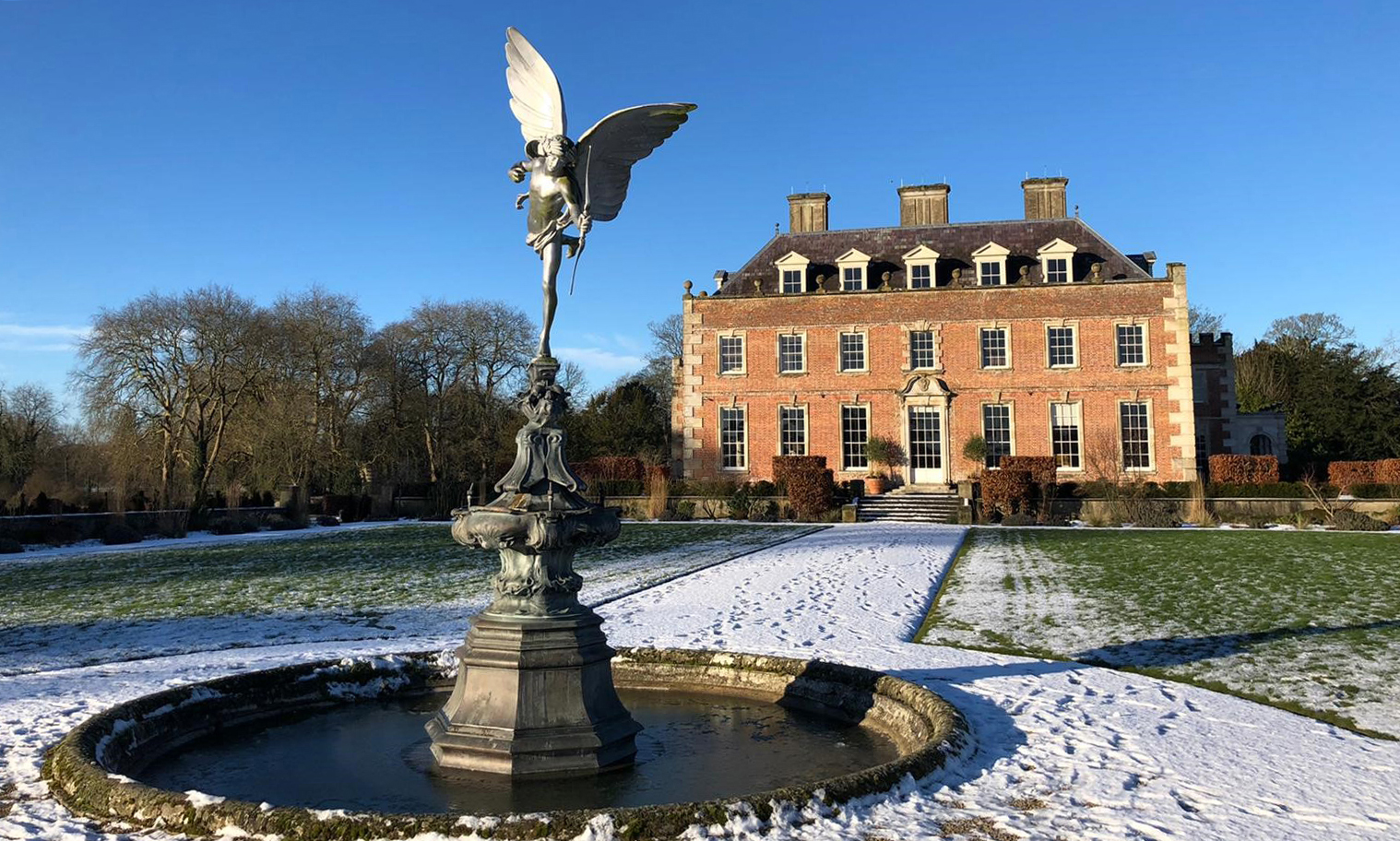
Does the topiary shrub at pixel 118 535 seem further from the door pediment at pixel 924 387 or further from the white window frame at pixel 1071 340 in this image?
the white window frame at pixel 1071 340

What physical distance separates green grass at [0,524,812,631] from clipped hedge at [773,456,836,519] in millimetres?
4605

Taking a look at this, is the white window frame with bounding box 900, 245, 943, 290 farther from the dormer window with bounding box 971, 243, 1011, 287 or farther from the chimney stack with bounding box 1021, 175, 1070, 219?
the chimney stack with bounding box 1021, 175, 1070, 219

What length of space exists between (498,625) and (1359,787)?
4.62 metres

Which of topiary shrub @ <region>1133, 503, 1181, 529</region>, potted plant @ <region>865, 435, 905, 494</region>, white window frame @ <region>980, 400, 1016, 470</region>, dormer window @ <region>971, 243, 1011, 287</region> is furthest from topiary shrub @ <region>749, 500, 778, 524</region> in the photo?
dormer window @ <region>971, 243, 1011, 287</region>

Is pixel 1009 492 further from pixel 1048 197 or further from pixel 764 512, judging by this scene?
pixel 1048 197

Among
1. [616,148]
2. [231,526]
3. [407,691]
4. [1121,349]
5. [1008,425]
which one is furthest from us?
[1008,425]

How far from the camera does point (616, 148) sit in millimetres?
6180

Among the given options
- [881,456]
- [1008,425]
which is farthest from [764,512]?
[1008,425]

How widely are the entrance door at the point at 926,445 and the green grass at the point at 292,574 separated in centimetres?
882

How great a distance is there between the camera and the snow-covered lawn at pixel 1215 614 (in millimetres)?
7297

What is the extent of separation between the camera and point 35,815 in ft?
14.1

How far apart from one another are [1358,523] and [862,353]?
48.1 feet

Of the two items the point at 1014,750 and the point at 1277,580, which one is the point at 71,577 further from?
the point at 1277,580

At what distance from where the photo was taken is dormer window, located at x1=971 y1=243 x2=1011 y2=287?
3066 centimetres
